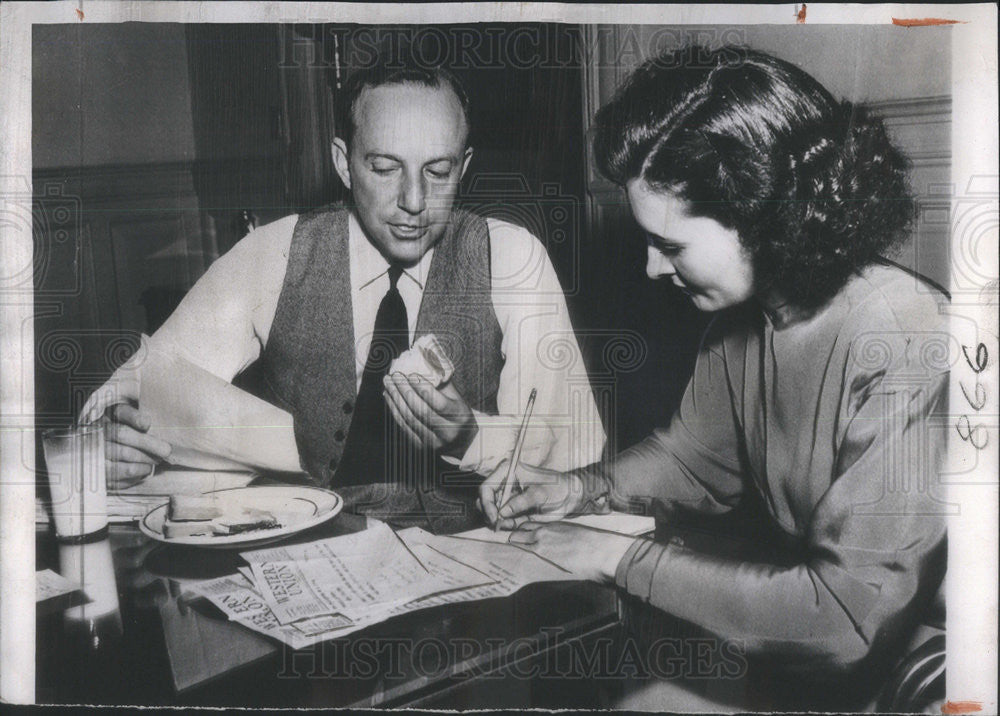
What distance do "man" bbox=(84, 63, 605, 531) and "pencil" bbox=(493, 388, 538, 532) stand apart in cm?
1

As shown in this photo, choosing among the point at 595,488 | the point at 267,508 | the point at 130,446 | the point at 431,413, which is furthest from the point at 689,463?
the point at 130,446

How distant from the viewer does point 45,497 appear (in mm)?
1734

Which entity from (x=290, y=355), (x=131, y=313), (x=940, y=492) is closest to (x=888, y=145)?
(x=940, y=492)

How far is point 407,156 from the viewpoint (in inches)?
66.1

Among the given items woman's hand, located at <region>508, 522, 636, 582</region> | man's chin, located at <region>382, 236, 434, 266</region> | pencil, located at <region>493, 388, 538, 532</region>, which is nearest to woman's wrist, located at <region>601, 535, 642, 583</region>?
woman's hand, located at <region>508, 522, 636, 582</region>

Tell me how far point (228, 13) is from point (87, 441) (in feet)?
3.06

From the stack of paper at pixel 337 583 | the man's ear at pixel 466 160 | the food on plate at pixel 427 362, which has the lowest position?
the stack of paper at pixel 337 583

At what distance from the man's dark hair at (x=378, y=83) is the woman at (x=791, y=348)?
1.00 ft

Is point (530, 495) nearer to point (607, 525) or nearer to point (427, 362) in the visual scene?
point (607, 525)

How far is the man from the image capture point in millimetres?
1688

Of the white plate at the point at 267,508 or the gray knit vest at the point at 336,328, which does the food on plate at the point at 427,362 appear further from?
the white plate at the point at 267,508

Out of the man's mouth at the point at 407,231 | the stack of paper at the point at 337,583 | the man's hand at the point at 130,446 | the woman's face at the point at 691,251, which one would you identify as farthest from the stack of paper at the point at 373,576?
the man's mouth at the point at 407,231

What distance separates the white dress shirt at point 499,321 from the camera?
5.56ft

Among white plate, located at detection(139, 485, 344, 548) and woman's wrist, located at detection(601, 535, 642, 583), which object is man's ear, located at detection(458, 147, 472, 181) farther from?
woman's wrist, located at detection(601, 535, 642, 583)
